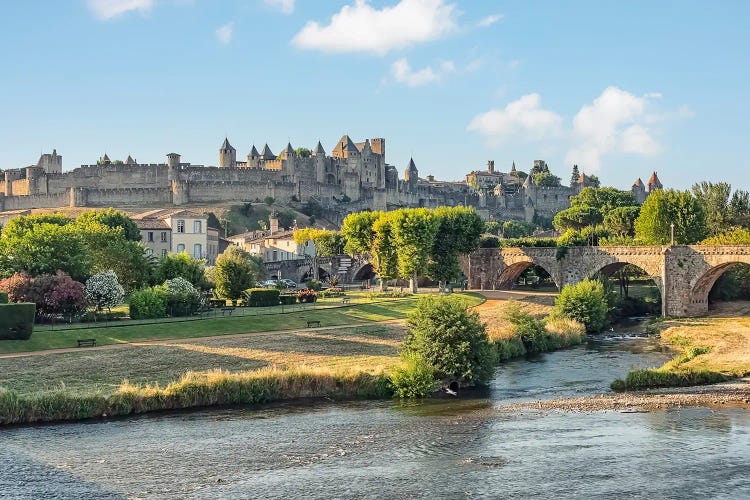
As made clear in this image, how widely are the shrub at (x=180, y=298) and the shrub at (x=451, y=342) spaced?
17.6 m

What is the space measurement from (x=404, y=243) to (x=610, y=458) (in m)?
43.2

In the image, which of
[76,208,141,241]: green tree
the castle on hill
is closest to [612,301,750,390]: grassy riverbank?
[76,208,141,241]: green tree

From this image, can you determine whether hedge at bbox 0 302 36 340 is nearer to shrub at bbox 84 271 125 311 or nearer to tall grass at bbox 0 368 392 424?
shrub at bbox 84 271 125 311

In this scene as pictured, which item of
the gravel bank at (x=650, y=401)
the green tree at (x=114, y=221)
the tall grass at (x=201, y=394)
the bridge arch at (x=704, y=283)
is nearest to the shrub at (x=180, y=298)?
the tall grass at (x=201, y=394)

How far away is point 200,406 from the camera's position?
1302 inches

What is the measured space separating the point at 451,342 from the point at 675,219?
47.4 meters

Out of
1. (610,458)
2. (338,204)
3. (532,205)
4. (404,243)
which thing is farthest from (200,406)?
(532,205)

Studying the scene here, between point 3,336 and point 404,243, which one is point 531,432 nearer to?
point 3,336

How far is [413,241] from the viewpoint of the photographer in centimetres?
6788

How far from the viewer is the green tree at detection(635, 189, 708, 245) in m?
76.4

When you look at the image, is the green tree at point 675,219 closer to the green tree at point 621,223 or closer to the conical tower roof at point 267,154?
the green tree at point 621,223

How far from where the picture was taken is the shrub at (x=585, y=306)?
2243 inches

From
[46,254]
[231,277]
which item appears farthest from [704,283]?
[46,254]

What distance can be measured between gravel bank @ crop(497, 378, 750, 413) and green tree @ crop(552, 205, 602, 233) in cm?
7713
